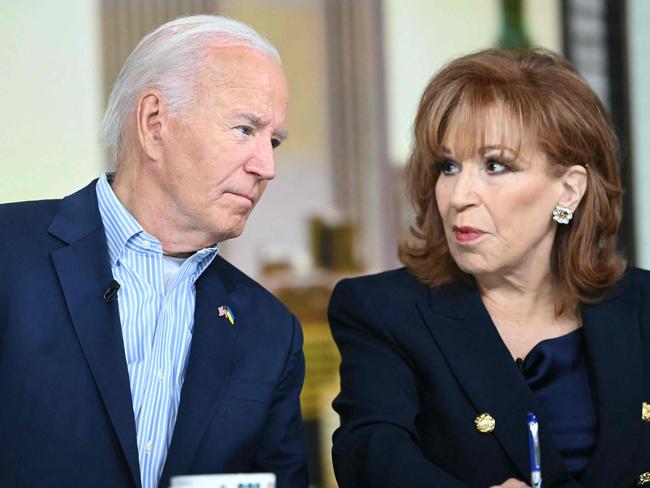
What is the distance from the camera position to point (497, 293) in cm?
304

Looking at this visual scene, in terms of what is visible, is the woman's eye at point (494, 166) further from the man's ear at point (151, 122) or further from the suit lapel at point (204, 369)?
the man's ear at point (151, 122)

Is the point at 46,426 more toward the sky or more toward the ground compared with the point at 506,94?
more toward the ground

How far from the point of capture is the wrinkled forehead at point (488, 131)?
9.34 ft

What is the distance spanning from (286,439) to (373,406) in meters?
0.22

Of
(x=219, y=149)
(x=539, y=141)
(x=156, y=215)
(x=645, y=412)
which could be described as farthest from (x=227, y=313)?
(x=645, y=412)

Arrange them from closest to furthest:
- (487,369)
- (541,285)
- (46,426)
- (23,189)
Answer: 1. (46,426)
2. (487,369)
3. (541,285)
4. (23,189)

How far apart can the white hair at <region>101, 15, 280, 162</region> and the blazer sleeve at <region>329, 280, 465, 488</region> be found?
2.29 feet

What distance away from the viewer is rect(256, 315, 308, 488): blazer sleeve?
2703mm

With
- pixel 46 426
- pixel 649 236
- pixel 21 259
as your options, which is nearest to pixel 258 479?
pixel 46 426

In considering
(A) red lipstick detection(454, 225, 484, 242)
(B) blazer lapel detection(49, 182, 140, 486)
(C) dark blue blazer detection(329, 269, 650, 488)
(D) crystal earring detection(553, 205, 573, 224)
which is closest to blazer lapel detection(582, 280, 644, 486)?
(C) dark blue blazer detection(329, 269, 650, 488)

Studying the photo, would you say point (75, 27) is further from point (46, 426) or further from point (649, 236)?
point (649, 236)

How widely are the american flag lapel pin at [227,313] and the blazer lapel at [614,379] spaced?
0.90 metres

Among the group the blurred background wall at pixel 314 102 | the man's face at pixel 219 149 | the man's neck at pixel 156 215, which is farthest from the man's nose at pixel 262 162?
the blurred background wall at pixel 314 102

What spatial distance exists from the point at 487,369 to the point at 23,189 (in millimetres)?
2026
